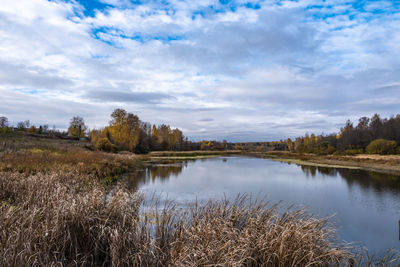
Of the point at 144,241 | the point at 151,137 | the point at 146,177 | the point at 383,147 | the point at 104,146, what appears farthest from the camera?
the point at 151,137

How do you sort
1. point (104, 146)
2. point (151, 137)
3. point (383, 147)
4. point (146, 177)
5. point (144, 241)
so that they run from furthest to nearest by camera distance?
point (151, 137), point (383, 147), point (104, 146), point (146, 177), point (144, 241)

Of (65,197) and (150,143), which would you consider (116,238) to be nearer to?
(65,197)

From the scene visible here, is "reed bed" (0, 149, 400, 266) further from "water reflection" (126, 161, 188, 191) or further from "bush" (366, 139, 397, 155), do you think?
"bush" (366, 139, 397, 155)

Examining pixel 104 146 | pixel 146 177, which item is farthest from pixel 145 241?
pixel 104 146

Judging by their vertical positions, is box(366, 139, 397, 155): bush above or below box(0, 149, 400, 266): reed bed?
above

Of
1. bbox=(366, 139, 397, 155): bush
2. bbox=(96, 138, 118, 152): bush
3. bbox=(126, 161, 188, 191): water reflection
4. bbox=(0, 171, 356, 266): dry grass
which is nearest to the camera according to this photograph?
bbox=(0, 171, 356, 266): dry grass

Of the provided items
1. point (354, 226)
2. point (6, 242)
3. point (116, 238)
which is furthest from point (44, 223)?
point (354, 226)

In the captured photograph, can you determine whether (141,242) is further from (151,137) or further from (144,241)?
(151,137)

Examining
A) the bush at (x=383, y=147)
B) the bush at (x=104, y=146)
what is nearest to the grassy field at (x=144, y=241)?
the bush at (x=104, y=146)

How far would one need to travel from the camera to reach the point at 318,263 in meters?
4.91

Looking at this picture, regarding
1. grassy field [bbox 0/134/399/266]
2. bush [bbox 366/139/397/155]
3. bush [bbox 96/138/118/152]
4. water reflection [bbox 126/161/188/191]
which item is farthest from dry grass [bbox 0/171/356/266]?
bush [bbox 366/139/397/155]

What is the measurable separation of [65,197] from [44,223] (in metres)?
1.96

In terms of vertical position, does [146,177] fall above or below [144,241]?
below

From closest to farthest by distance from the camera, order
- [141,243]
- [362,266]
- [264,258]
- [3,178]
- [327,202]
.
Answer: [264,258] → [141,243] → [362,266] → [3,178] → [327,202]
